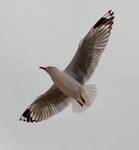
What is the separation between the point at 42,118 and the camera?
14500 millimetres

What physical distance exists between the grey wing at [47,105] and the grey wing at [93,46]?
2.01 ft

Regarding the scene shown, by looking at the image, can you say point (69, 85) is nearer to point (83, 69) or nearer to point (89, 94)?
point (89, 94)

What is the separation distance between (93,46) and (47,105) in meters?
1.34

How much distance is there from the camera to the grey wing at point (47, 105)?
14.4 metres

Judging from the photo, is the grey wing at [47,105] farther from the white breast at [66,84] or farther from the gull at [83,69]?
the white breast at [66,84]

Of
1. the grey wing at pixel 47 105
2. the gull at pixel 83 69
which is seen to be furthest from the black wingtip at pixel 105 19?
the grey wing at pixel 47 105

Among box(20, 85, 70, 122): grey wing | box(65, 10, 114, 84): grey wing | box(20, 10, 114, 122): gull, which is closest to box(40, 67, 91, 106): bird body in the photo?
box(20, 10, 114, 122): gull

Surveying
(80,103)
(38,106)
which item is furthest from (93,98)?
(38,106)

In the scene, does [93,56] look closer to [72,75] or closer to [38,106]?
[72,75]

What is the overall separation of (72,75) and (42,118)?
3.40 ft

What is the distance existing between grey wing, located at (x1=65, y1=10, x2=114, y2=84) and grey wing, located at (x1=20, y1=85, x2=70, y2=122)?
A: 0.61 m

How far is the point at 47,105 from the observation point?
1447 cm

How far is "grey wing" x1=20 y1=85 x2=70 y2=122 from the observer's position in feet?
47.2

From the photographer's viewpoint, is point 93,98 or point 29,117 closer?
point 93,98
